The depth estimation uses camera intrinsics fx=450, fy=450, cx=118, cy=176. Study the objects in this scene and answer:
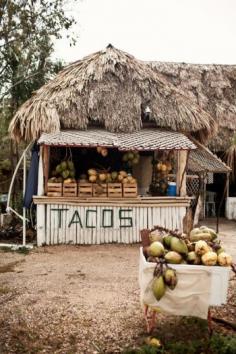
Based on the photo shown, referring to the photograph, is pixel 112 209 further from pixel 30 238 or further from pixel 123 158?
pixel 30 238

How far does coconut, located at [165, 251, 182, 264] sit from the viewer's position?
4.31 m

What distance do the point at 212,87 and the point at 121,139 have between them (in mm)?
8274

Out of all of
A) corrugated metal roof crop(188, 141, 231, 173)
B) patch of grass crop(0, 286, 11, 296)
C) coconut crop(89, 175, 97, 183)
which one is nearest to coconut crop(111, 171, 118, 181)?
coconut crop(89, 175, 97, 183)

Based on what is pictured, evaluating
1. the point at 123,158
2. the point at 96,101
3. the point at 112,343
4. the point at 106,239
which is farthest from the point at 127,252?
the point at 112,343

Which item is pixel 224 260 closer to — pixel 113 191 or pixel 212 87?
pixel 113 191

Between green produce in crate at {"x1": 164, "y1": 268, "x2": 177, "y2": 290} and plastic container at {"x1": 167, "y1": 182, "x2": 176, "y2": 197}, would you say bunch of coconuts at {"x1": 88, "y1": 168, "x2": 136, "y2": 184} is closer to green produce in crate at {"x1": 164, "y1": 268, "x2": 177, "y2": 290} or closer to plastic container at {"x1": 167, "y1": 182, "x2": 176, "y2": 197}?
plastic container at {"x1": 167, "y1": 182, "x2": 176, "y2": 197}

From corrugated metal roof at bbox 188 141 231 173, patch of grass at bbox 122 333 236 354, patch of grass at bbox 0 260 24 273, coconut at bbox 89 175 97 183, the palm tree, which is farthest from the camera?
the palm tree

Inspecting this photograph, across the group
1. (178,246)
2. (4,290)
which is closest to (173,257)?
(178,246)

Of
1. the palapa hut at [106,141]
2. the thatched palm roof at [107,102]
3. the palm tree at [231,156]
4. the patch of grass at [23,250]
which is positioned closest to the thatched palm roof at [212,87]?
the palm tree at [231,156]

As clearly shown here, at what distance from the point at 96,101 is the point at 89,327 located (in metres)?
6.15

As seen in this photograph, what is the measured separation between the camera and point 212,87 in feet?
54.4

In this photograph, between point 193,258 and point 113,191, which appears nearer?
point 193,258

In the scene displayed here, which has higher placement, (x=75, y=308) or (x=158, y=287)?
(x=158, y=287)

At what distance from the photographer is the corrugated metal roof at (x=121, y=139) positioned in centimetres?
884
